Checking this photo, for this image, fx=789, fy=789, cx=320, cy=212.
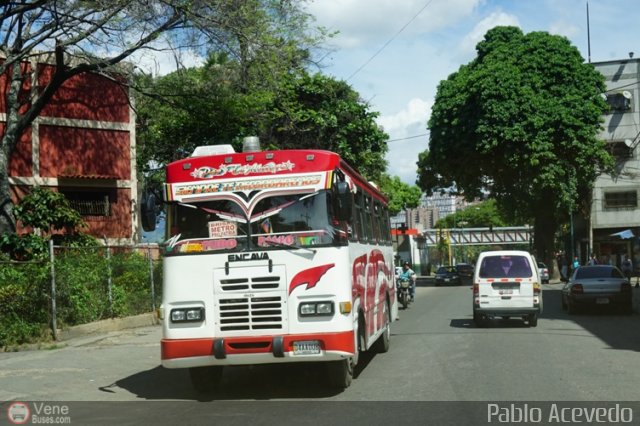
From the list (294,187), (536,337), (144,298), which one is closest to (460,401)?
(294,187)

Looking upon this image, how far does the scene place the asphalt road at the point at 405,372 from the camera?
9.91m

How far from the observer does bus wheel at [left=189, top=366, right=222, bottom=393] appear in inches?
420

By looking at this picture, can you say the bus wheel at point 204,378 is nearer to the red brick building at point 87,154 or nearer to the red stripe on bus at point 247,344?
the red stripe on bus at point 247,344

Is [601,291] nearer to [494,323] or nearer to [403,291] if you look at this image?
[494,323]

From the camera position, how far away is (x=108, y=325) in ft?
61.5

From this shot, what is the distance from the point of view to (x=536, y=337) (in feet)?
54.2

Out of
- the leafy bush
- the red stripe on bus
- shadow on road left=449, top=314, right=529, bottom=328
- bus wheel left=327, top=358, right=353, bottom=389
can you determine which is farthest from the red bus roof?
shadow on road left=449, top=314, right=529, bottom=328

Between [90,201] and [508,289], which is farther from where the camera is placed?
[90,201]

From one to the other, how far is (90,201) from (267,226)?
18.4 meters

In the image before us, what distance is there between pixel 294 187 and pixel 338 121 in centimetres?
2307

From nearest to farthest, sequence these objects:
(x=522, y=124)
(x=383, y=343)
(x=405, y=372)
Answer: (x=405, y=372) → (x=383, y=343) → (x=522, y=124)

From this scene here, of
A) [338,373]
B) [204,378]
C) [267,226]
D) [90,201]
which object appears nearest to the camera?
[267,226]

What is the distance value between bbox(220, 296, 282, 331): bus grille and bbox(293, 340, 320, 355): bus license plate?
33 centimetres

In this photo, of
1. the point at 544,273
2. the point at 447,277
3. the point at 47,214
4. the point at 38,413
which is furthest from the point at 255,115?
the point at 447,277
